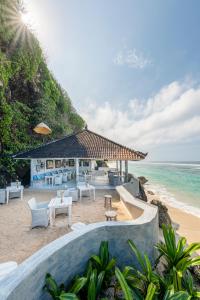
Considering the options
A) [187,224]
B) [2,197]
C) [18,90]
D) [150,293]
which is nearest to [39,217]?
[2,197]

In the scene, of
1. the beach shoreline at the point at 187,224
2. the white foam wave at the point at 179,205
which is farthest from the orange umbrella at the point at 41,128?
the white foam wave at the point at 179,205

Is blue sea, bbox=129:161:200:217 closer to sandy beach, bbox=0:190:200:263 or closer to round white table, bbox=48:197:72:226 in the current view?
sandy beach, bbox=0:190:200:263

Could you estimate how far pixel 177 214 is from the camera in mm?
16000

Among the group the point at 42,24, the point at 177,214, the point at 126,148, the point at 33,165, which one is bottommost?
the point at 177,214

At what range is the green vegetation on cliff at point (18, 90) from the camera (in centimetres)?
1238

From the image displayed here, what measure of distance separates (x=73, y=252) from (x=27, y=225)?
362 cm

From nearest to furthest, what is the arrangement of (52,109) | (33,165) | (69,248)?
(69,248)
(33,165)
(52,109)

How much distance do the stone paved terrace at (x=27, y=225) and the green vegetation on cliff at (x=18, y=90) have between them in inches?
228

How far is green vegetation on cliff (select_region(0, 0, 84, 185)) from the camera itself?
40.6 feet

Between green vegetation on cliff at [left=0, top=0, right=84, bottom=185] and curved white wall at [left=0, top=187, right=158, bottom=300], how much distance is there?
10598 mm

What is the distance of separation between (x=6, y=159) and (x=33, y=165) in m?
1.98

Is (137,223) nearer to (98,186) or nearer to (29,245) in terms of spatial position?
(29,245)

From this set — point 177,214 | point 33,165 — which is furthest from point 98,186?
point 177,214

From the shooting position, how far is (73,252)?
9.96ft
